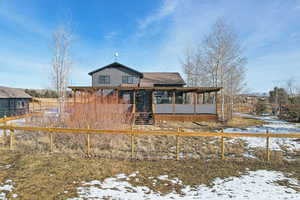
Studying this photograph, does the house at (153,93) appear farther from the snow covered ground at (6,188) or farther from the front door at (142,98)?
the snow covered ground at (6,188)

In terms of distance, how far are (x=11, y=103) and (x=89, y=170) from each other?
19856 millimetres

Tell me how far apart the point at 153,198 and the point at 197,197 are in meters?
0.86

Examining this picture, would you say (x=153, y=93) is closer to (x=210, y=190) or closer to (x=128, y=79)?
(x=128, y=79)

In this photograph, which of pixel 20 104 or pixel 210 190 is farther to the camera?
pixel 20 104

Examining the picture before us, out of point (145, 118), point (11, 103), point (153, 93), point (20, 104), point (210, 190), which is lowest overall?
point (210, 190)

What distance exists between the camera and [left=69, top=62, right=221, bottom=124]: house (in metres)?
12.9

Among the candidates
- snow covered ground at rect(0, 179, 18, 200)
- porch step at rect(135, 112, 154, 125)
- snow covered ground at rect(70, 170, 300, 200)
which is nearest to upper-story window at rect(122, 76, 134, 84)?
porch step at rect(135, 112, 154, 125)

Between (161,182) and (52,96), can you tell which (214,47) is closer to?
(161,182)

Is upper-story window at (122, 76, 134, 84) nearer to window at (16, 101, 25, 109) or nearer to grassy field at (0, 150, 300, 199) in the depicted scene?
window at (16, 101, 25, 109)

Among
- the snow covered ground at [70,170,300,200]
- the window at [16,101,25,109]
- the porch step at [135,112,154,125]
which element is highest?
the window at [16,101,25,109]

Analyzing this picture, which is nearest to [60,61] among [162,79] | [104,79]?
[104,79]

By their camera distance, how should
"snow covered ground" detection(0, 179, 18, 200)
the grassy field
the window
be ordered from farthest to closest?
the window → the grassy field → "snow covered ground" detection(0, 179, 18, 200)

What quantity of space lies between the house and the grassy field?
7.57 m

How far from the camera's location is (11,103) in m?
18.0
